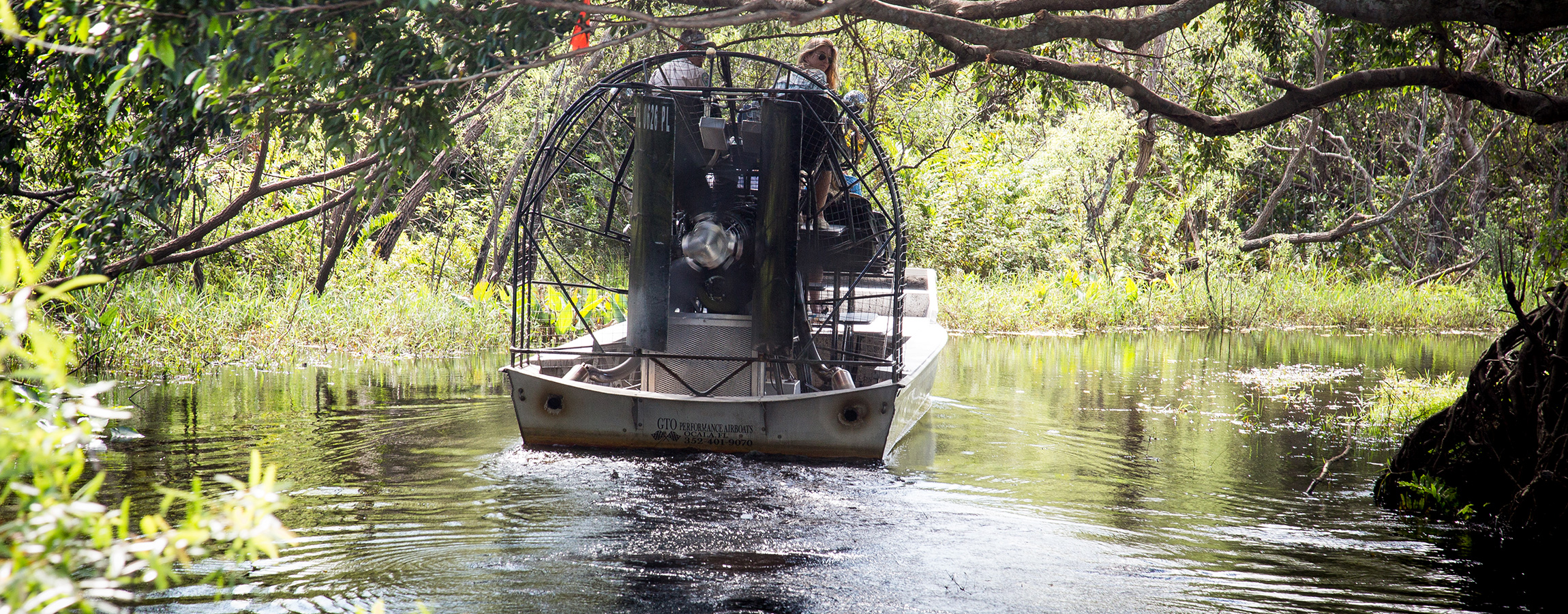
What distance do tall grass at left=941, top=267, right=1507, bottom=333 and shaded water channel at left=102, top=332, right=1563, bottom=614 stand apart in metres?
10.7

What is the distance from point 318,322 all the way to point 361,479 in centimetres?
815

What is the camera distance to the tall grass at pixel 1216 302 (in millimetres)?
21219

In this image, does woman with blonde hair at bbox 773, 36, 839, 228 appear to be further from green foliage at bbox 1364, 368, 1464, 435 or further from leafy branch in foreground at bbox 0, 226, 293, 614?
leafy branch in foreground at bbox 0, 226, 293, 614

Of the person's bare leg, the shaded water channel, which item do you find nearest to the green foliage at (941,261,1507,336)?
the shaded water channel

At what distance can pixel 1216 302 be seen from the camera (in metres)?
22.0

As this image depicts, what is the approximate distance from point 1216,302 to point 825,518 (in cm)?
1822

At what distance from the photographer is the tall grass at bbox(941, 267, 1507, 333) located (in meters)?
21.2

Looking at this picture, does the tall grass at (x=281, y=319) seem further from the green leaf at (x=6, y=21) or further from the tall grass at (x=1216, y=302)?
the tall grass at (x=1216, y=302)

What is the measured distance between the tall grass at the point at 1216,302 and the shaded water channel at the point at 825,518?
35.2 ft

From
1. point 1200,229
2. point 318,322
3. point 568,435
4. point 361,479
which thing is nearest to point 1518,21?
point 568,435

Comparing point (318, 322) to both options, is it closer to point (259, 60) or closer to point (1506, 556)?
point (259, 60)

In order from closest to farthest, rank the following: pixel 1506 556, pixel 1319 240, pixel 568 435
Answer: pixel 1506 556 → pixel 568 435 → pixel 1319 240

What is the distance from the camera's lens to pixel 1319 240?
25.2 metres

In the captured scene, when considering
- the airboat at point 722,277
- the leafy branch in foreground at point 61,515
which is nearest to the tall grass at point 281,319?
the airboat at point 722,277
